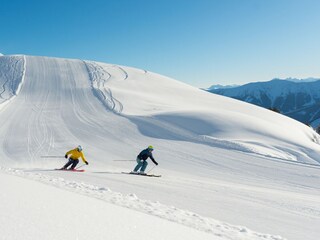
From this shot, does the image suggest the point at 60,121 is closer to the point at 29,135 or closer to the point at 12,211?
the point at 29,135

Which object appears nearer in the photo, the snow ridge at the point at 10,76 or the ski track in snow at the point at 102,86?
the ski track in snow at the point at 102,86

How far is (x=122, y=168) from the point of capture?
15406 mm

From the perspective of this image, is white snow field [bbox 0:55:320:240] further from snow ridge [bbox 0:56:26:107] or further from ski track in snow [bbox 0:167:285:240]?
snow ridge [bbox 0:56:26:107]

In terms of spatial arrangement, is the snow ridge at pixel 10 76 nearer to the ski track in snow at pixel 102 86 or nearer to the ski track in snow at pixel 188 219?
the ski track in snow at pixel 102 86

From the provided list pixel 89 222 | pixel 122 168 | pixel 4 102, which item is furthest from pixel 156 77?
pixel 89 222

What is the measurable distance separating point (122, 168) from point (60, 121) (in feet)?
38.7

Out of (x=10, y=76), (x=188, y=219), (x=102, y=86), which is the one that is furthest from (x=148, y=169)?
(x=10, y=76)

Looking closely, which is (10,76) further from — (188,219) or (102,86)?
(188,219)

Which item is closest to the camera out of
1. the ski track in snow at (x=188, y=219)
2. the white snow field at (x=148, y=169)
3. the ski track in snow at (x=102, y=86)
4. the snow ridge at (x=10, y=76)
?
the white snow field at (x=148, y=169)

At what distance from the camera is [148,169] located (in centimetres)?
1545

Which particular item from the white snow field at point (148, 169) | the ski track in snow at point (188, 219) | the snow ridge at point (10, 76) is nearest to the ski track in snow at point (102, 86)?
the white snow field at point (148, 169)

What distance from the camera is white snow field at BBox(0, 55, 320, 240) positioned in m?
5.11

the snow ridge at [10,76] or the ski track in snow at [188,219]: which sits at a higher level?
the snow ridge at [10,76]

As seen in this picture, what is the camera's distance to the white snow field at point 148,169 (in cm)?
511
